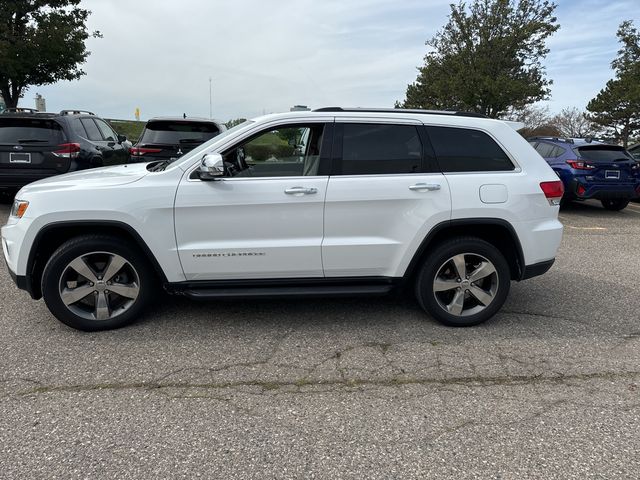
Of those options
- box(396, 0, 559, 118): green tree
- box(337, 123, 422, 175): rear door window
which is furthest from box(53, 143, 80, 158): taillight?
box(396, 0, 559, 118): green tree

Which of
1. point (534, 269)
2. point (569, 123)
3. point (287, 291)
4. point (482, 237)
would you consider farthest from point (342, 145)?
point (569, 123)

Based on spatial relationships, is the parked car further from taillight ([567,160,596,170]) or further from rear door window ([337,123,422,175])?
taillight ([567,160,596,170])

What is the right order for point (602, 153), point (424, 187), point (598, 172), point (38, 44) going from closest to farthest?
1. point (424, 187)
2. point (598, 172)
3. point (602, 153)
4. point (38, 44)

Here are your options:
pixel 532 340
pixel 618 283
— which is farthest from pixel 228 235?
pixel 618 283

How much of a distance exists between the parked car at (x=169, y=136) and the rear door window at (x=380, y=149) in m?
5.57

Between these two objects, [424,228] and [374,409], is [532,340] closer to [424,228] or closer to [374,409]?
[424,228]

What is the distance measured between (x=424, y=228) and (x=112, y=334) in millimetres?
2613

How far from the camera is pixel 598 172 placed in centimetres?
979

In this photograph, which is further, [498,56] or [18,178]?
[498,56]

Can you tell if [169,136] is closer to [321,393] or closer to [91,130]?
[91,130]

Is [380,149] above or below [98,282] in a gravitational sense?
above

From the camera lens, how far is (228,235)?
12.5 feet

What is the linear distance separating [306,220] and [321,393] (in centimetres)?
134

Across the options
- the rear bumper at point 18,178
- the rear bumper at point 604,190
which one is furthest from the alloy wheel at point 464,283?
the rear bumper at point 604,190
